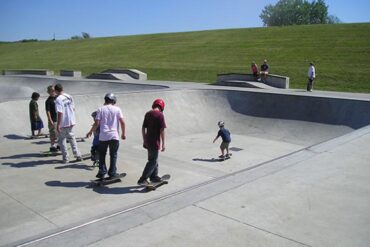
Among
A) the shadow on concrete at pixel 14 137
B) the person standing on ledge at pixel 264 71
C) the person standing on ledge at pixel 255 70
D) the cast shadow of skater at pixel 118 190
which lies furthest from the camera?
the person standing on ledge at pixel 255 70

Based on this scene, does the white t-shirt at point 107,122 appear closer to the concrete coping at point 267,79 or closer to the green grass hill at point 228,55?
the concrete coping at point 267,79

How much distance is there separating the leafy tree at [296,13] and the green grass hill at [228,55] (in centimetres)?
7411

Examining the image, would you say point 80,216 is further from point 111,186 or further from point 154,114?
point 154,114

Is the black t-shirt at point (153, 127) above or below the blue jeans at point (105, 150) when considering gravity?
above

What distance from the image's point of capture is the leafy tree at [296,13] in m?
114

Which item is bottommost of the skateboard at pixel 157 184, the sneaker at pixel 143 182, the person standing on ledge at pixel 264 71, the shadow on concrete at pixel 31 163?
the shadow on concrete at pixel 31 163

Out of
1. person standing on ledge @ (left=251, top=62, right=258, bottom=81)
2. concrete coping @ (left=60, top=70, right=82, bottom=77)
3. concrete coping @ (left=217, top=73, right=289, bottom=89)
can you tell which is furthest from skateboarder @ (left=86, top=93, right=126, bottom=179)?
concrete coping @ (left=60, top=70, right=82, bottom=77)

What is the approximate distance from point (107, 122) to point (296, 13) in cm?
11882

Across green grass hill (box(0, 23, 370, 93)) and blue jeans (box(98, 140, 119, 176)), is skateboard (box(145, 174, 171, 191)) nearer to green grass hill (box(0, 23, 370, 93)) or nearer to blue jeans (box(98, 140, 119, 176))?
blue jeans (box(98, 140, 119, 176))

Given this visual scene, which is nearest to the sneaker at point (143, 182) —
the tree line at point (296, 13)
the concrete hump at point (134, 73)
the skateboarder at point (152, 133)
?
the skateboarder at point (152, 133)

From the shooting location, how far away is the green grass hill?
26.7m

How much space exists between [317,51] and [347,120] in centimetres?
1857

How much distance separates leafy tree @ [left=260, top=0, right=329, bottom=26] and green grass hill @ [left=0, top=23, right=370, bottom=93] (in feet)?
243

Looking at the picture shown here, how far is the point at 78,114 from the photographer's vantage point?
13.7m
